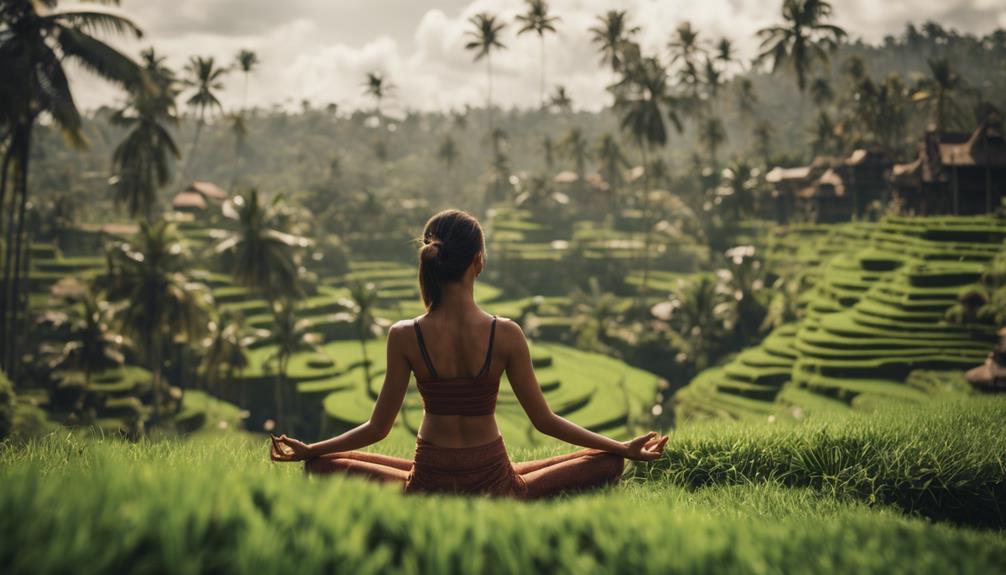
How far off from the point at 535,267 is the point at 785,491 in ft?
161

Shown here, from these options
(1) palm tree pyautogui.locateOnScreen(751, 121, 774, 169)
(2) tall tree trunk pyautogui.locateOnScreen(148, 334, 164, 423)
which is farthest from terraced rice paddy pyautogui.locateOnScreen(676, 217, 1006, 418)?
(1) palm tree pyautogui.locateOnScreen(751, 121, 774, 169)

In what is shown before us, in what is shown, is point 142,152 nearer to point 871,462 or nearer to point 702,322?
point 702,322

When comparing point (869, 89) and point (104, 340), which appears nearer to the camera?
point (104, 340)

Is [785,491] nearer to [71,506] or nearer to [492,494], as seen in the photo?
[492,494]

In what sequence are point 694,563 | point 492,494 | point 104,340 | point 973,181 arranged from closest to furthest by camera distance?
1. point 694,563
2. point 492,494
3. point 104,340
4. point 973,181

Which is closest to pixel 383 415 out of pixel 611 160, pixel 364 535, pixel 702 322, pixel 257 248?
pixel 364 535

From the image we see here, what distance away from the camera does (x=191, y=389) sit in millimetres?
37969

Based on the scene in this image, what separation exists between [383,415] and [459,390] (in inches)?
17.0

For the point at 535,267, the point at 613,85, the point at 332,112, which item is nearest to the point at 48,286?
the point at 535,267

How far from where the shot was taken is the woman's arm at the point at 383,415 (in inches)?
129

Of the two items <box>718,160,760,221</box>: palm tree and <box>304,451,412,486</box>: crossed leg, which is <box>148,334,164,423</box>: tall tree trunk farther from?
Answer: <box>718,160,760,221</box>: palm tree

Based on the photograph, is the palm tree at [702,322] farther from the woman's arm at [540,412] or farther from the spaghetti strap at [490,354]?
the spaghetti strap at [490,354]

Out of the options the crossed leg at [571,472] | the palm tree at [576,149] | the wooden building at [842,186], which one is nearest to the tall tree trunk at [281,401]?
the crossed leg at [571,472]

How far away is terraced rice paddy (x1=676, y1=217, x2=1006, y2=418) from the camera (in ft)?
81.4
